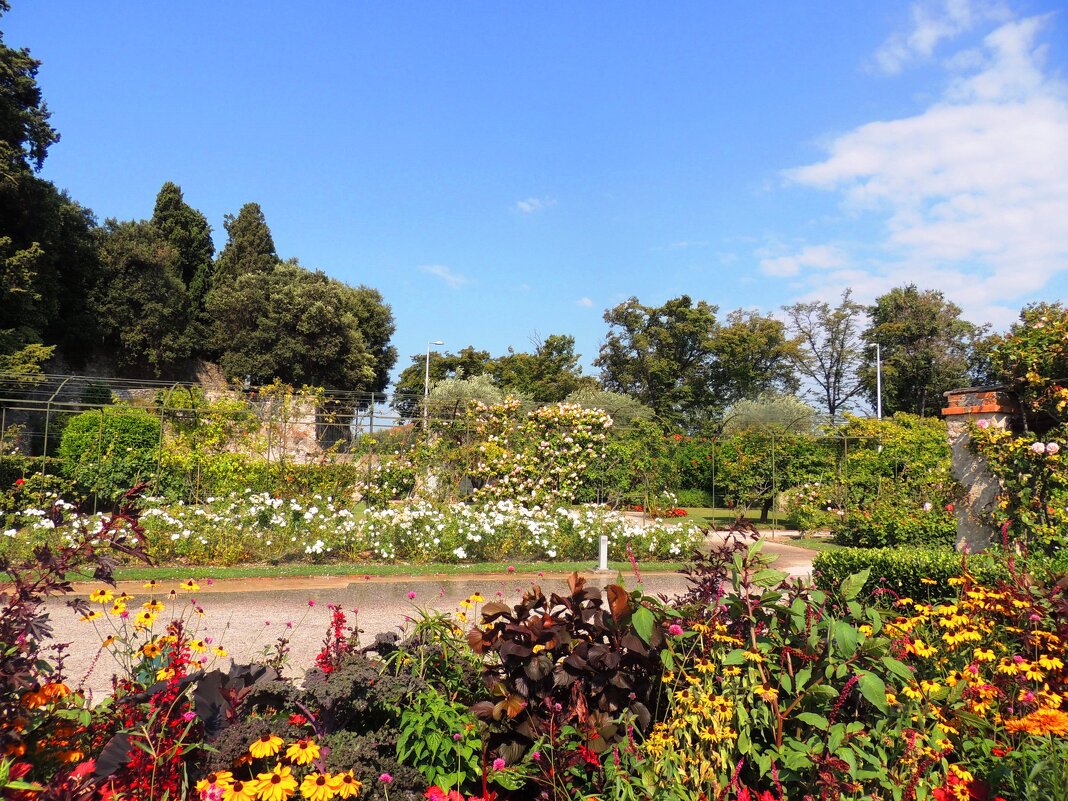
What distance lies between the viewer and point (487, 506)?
35.5 feet

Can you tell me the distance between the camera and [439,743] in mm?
2312

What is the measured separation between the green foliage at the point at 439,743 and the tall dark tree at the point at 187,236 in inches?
1459

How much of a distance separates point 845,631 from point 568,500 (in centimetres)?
1170

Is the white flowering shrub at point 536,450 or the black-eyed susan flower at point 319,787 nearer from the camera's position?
the black-eyed susan flower at point 319,787

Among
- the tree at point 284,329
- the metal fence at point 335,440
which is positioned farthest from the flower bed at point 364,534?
the tree at point 284,329

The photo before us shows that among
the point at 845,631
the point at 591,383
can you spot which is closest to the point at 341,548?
the point at 845,631

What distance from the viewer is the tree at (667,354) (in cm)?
3703

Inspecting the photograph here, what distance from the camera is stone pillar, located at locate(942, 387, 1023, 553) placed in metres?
6.52

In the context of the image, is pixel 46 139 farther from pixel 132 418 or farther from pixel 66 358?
pixel 132 418

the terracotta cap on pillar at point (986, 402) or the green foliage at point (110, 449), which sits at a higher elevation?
the terracotta cap on pillar at point (986, 402)

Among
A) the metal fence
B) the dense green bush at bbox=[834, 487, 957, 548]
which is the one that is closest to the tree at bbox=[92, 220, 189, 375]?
the metal fence

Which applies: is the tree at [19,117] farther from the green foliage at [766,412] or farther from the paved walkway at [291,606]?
the green foliage at [766,412]

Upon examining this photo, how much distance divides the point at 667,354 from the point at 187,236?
2556cm

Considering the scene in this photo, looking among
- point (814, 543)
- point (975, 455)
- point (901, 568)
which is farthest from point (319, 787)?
point (814, 543)
